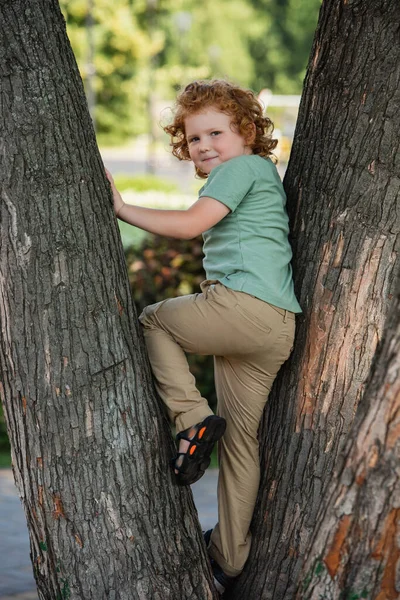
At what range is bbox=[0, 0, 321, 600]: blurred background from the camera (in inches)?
262

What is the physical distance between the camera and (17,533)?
528 cm

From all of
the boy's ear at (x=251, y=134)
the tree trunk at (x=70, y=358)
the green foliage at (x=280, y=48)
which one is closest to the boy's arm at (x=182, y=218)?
the tree trunk at (x=70, y=358)

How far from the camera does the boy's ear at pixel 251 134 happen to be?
10.8 ft

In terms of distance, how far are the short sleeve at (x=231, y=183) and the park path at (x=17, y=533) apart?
2.37 metres

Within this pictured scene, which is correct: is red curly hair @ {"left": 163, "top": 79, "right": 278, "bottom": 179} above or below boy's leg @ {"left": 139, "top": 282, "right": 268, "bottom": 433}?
above

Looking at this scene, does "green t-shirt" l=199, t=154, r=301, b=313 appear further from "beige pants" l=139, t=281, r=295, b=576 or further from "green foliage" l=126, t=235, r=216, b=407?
"green foliage" l=126, t=235, r=216, b=407

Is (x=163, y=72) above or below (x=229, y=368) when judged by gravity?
above

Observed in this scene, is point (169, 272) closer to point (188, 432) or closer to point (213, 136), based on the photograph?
point (213, 136)

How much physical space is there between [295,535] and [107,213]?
1.32 metres

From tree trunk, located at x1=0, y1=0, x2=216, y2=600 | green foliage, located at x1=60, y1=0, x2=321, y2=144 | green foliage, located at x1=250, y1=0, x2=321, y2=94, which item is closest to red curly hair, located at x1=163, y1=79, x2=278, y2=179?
tree trunk, located at x1=0, y1=0, x2=216, y2=600

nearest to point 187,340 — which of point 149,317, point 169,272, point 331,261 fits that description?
point 149,317

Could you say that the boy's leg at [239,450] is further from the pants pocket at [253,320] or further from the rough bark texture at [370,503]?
the rough bark texture at [370,503]

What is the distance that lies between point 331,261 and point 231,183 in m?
0.46

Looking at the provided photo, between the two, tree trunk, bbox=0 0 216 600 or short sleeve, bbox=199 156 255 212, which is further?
short sleeve, bbox=199 156 255 212
